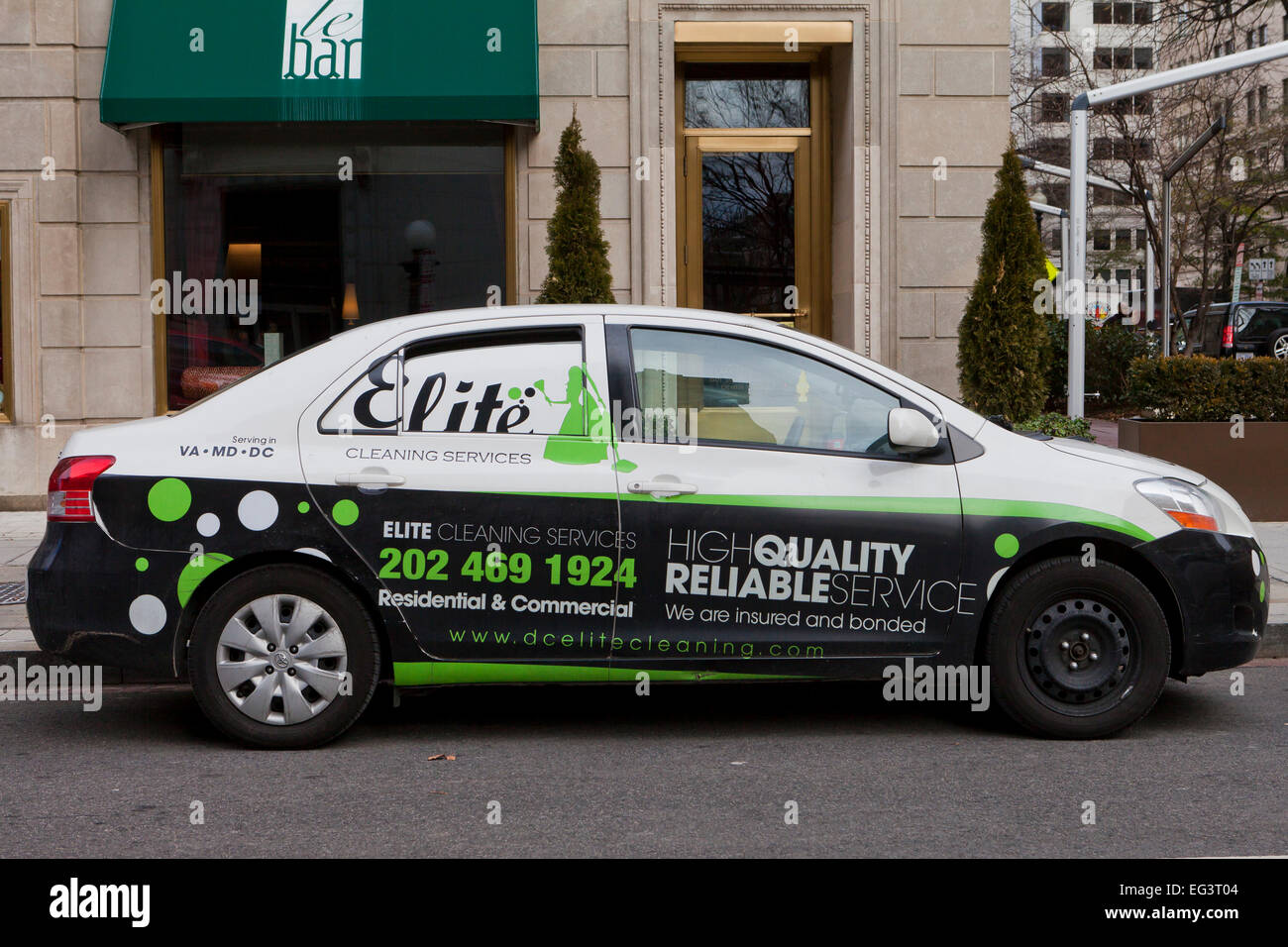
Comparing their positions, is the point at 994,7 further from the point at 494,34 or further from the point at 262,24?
the point at 262,24

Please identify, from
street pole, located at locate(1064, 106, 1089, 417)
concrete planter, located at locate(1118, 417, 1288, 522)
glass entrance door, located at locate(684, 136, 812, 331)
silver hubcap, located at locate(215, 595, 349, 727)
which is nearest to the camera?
silver hubcap, located at locate(215, 595, 349, 727)

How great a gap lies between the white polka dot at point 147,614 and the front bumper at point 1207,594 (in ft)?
12.7

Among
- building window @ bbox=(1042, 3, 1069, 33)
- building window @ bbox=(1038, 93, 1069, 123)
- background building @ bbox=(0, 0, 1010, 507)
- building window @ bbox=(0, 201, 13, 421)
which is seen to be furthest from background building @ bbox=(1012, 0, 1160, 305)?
building window @ bbox=(0, 201, 13, 421)

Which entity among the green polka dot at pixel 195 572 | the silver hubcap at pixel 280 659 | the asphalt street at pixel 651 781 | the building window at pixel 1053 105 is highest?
the building window at pixel 1053 105

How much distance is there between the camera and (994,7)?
12.5 metres

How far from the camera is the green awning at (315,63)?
37.2ft

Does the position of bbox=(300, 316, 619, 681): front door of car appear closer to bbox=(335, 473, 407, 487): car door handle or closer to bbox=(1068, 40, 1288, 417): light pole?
bbox=(335, 473, 407, 487): car door handle

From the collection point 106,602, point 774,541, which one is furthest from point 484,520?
point 106,602

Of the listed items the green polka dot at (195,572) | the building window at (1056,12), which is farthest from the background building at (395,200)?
the building window at (1056,12)

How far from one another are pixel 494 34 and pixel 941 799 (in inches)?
332

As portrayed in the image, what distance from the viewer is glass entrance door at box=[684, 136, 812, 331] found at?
13016mm

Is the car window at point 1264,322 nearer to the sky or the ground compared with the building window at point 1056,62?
nearer to the ground

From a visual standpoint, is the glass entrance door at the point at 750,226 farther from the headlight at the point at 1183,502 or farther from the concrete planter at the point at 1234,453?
the headlight at the point at 1183,502

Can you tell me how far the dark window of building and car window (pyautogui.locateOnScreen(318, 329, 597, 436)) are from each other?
7841 millimetres
